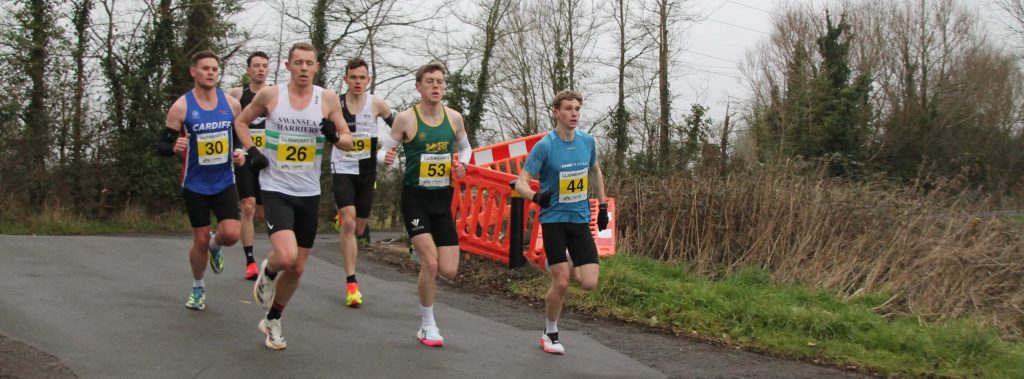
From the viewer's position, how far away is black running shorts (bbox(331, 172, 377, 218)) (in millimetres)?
8102

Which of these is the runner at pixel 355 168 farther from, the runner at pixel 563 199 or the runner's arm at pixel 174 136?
the runner at pixel 563 199

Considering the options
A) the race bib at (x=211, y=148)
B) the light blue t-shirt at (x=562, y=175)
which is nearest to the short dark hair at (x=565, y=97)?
the light blue t-shirt at (x=562, y=175)

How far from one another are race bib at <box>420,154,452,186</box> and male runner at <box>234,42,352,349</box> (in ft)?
2.17

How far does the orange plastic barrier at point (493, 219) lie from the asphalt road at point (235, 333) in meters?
1.56

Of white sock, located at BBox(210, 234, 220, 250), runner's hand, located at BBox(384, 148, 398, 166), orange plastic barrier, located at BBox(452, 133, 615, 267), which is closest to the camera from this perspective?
runner's hand, located at BBox(384, 148, 398, 166)

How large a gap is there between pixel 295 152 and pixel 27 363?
2.13m

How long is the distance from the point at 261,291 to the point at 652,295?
400 cm

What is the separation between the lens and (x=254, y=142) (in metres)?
8.09

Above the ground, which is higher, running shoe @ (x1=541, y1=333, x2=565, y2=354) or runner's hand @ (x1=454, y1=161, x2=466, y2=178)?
runner's hand @ (x1=454, y1=161, x2=466, y2=178)

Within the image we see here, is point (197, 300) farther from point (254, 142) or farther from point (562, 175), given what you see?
point (562, 175)

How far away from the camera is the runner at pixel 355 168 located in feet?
26.5

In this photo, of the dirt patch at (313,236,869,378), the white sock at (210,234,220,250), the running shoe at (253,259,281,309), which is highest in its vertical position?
the white sock at (210,234,220,250)

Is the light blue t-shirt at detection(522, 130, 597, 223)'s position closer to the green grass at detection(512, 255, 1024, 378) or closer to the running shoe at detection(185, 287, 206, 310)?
the green grass at detection(512, 255, 1024, 378)

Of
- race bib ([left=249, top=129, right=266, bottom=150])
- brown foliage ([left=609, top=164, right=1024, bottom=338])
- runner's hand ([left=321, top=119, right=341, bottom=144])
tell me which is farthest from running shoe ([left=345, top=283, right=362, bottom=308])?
brown foliage ([left=609, top=164, right=1024, bottom=338])
